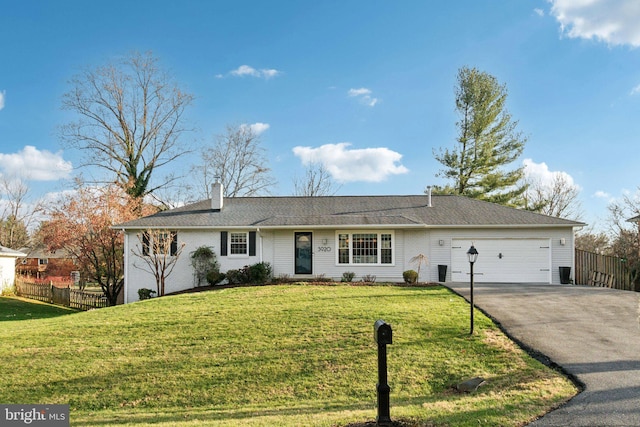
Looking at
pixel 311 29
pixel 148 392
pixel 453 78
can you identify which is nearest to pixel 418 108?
pixel 311 29

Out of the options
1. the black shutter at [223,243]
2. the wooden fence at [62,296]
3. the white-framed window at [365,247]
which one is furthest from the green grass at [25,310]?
the white-framed window at [365,247]

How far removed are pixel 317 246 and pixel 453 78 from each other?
21509 millimetres

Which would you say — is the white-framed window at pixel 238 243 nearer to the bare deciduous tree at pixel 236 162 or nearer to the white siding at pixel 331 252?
the white siding at pixel 331 252

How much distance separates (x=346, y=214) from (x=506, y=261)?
23.8ft

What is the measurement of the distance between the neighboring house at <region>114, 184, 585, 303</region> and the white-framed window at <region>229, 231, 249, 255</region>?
0.04m

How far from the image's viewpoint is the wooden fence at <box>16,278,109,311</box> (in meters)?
20.3

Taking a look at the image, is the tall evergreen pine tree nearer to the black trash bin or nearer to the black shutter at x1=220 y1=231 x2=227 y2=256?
the black trash bin

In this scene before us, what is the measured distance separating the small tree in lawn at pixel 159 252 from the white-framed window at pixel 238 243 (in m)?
2.08

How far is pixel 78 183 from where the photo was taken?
28312mm

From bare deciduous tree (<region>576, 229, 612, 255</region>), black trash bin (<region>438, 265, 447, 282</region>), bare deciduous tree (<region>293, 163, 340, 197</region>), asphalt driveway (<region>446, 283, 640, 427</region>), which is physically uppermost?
bare deciduous tree (<region>293, 163, 340, 197</region>)

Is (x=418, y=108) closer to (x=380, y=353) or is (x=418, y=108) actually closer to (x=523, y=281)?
(x=523, y=281)

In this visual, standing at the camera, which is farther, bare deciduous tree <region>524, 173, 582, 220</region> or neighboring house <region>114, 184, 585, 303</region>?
bare deciduous tree <region>524, 173, 582, 220</region>

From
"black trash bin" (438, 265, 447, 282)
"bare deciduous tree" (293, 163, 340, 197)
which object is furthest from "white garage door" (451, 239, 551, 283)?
"bare deciduous tree" (293, 163, 340, 197)

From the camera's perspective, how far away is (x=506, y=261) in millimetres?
18078
